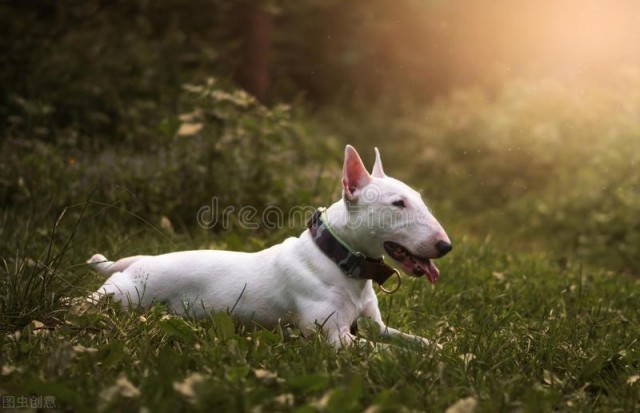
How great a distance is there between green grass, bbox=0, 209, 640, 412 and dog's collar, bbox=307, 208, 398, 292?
0.84 ft

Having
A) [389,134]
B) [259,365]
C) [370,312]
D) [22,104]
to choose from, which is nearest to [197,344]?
[259,365]

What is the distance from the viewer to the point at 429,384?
287cm

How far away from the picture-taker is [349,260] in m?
3.42

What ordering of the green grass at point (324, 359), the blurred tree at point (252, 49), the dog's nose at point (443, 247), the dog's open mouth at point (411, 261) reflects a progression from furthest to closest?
the blurred tree at point (252, 49) → the dog's open mouth at point (411, 261) → the dog's nose at point (443, 247) → the green grass at point (324, 359)

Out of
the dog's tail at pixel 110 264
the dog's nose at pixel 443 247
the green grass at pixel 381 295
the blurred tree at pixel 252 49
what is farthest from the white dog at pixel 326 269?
the blurred tree at pixel 252 49

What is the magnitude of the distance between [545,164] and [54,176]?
18.8 ft

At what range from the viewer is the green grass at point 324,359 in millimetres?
2580

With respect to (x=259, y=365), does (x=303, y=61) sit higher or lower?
lower

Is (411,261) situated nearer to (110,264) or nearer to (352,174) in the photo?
(352,174)

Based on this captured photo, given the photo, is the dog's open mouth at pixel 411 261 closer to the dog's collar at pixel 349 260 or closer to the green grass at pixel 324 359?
the dog's collar at pixel 349 260

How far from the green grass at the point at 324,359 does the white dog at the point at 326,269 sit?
137 millimetres

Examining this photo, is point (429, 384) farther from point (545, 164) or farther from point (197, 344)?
point (545, 164)

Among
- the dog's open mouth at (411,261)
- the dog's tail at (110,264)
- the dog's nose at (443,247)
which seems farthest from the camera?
the dog's tail at (110,264)

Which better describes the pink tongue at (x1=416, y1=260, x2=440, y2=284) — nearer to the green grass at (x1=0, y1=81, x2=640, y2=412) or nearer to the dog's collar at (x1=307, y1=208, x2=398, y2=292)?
the dog's collar at (x1=307, y1=208, x2=398, y2=292)
